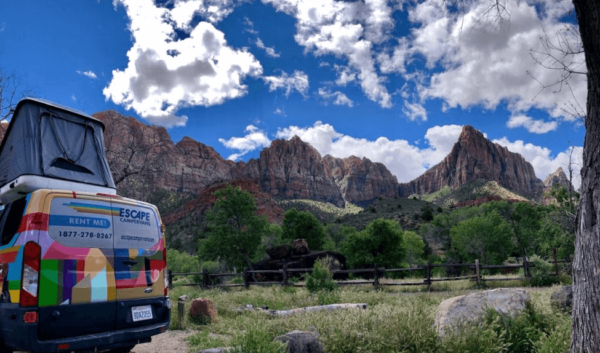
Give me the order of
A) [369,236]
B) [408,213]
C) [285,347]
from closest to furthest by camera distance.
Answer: [285,347] < [369,236] < [408,213]

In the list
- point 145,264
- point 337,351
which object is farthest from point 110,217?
point 337,351

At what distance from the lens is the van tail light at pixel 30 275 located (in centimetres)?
431

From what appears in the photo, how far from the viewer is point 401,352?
4.72 meters

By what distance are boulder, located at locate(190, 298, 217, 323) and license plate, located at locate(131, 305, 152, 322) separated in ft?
13.9

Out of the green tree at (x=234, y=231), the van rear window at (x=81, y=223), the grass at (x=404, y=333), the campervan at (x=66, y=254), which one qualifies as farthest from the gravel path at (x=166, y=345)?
the green tree at (x=234, y=231)

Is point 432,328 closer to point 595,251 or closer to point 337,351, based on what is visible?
point 337,351

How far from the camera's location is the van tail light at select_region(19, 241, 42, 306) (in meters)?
4.31

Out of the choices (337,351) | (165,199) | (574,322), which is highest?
(165,199)

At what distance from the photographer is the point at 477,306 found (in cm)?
586

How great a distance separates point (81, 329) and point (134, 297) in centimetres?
78

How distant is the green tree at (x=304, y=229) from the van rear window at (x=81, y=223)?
34976 millimetres

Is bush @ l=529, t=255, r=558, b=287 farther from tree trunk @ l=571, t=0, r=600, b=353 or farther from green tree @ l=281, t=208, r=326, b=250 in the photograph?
green tree @ l=281, t=208, r=326, b=250

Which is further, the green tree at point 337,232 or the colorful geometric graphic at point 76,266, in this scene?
the green tree at point 337,232

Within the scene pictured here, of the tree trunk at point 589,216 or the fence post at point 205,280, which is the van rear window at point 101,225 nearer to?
the tree trunk at point 589,216
